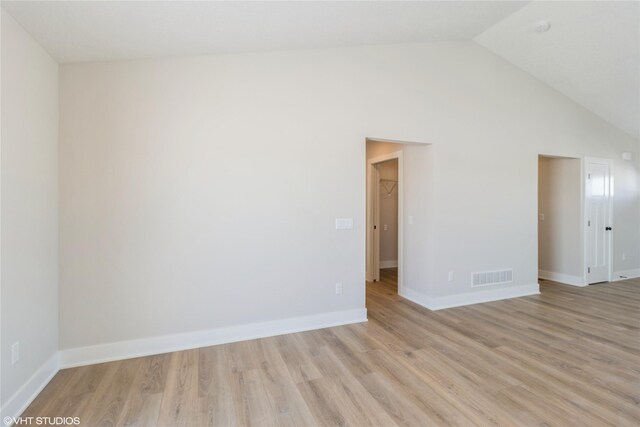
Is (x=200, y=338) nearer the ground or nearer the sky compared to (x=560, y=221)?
nearer the ground

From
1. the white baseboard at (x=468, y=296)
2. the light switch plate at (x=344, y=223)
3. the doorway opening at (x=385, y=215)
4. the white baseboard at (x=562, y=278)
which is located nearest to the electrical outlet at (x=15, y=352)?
the light switch plate at (x=344, y=223)

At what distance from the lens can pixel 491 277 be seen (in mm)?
4105

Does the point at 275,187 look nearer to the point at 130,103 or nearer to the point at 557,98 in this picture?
the point at 130,103

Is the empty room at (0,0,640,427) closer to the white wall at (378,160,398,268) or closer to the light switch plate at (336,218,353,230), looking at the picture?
the light switch plate at (336,218,353,230)

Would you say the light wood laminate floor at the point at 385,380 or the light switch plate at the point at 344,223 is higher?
the light switch plate at the point at 344,223

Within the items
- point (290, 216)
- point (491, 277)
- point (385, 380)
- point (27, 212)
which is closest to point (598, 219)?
point (491, 277)

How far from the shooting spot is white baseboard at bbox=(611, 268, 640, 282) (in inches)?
206

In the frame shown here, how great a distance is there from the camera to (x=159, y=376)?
7.58ft

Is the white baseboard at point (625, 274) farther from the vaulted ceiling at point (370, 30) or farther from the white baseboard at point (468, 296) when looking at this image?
the vaulted ceiling at point (370, 30)

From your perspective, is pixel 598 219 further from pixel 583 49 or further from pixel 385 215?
pixel 385 215

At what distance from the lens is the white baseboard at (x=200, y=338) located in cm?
251

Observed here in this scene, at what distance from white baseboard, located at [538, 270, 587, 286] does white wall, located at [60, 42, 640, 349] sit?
166 centimetres

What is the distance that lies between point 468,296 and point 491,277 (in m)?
0.48
